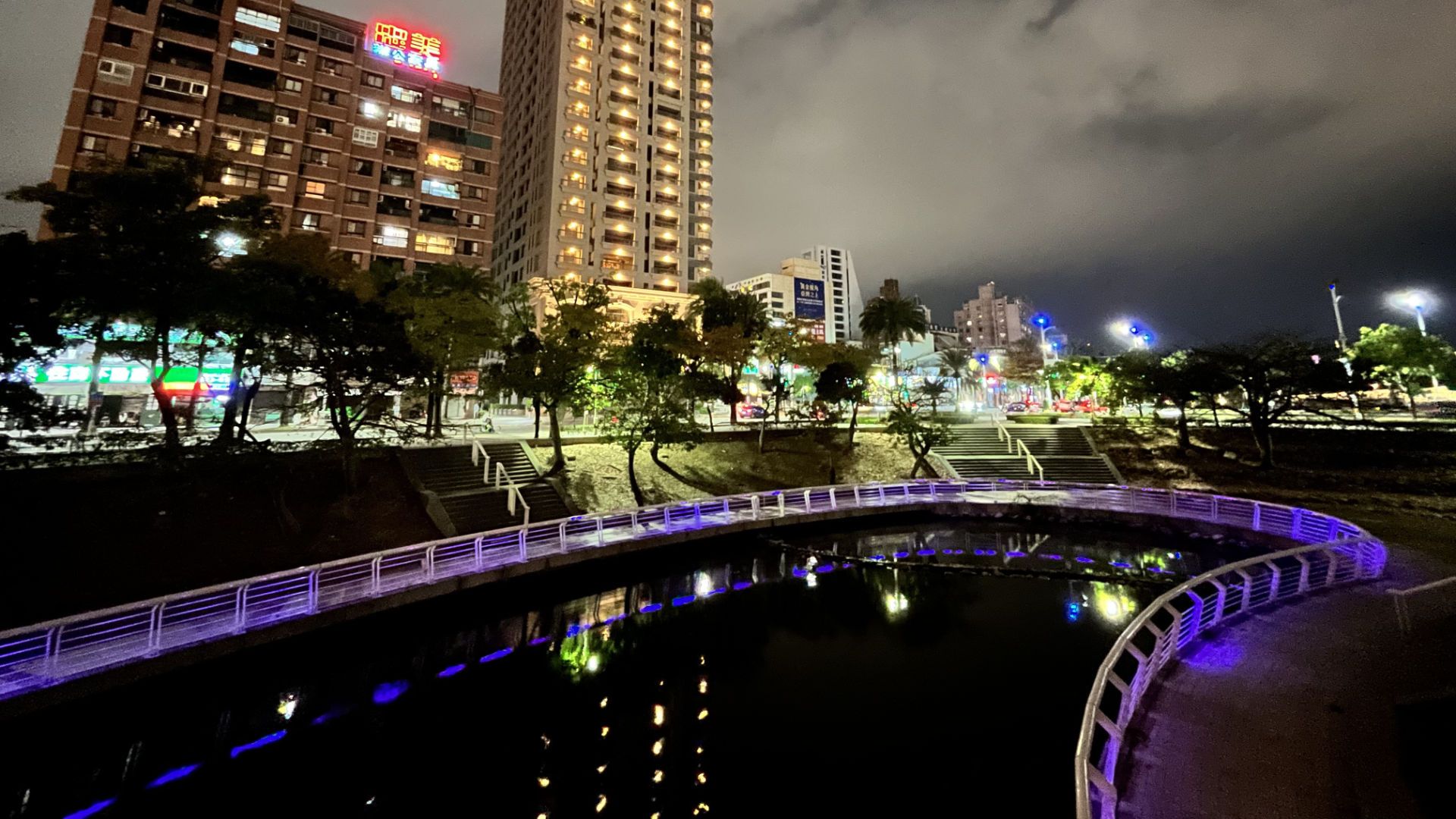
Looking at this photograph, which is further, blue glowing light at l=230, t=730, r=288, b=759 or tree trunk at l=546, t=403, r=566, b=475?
tree trunk at l=546, t=403, r=566, b=475

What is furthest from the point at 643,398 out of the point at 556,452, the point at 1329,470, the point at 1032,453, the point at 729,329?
the point at 1329,470

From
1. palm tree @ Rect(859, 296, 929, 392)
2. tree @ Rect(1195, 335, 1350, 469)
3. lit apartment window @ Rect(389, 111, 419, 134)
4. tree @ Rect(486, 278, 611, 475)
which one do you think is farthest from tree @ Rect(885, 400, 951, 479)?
lit apartment window @ Rect(389, 111, 419, 134)

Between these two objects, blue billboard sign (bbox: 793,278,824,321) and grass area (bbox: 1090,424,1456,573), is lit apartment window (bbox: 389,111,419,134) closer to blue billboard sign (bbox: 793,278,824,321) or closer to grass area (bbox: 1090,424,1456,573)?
grass area (bbox: 1090,424,1456,573)

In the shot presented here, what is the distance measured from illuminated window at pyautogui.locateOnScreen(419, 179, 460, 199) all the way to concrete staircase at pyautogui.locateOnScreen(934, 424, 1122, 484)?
198 ft

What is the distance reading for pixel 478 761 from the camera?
893 centimetres

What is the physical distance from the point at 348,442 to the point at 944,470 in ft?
101

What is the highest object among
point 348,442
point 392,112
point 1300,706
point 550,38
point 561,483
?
point 550,38

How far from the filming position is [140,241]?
16.7 metres

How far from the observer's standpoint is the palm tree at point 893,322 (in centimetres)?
5988

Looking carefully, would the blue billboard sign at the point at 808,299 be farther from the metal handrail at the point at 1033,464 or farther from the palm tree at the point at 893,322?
the metal handrail at the point at 1033,464

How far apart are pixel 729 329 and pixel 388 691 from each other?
94.9ft

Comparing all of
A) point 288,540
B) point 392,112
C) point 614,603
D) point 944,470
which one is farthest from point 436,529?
point 392,112

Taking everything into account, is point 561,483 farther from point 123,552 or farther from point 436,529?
point 123,552

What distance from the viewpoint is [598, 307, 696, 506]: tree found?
26.9m
